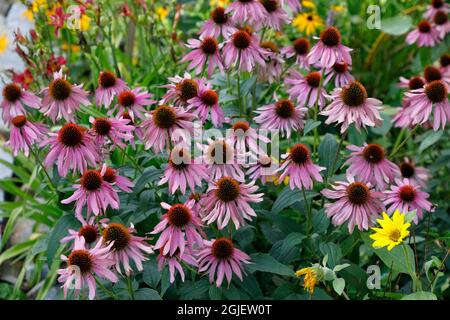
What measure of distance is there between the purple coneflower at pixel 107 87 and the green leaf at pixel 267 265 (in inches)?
20.7

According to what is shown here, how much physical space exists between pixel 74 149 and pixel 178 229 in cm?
28

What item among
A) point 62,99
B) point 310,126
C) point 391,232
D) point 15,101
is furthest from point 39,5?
point 391,232

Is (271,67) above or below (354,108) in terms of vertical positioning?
above

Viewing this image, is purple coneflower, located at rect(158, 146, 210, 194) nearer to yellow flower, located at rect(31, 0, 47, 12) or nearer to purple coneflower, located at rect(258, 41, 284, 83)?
purple coneflower, located at rect(258, 41, 284, 83)

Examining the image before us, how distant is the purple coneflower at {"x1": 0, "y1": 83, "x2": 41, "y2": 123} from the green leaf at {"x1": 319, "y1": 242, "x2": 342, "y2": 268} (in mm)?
739

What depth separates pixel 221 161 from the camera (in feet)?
4.54

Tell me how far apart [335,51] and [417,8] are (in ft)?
4.91

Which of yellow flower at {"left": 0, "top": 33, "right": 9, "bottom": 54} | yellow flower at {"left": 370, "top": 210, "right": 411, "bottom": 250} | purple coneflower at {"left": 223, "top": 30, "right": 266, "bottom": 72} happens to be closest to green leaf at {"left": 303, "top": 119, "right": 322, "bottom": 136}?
purple coneflower at {"left": 223, "top": 30, "right": 266, "bottom": 72}

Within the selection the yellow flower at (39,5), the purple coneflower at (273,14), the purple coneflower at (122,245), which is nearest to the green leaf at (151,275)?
the purple coneflower at (122,245)

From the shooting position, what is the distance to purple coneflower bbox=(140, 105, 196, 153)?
4.54 ft

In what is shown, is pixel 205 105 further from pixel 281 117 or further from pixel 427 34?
pixel 427 34

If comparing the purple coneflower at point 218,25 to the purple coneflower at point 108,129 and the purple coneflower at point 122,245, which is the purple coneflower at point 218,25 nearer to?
the purple coneflower at point 108,129
